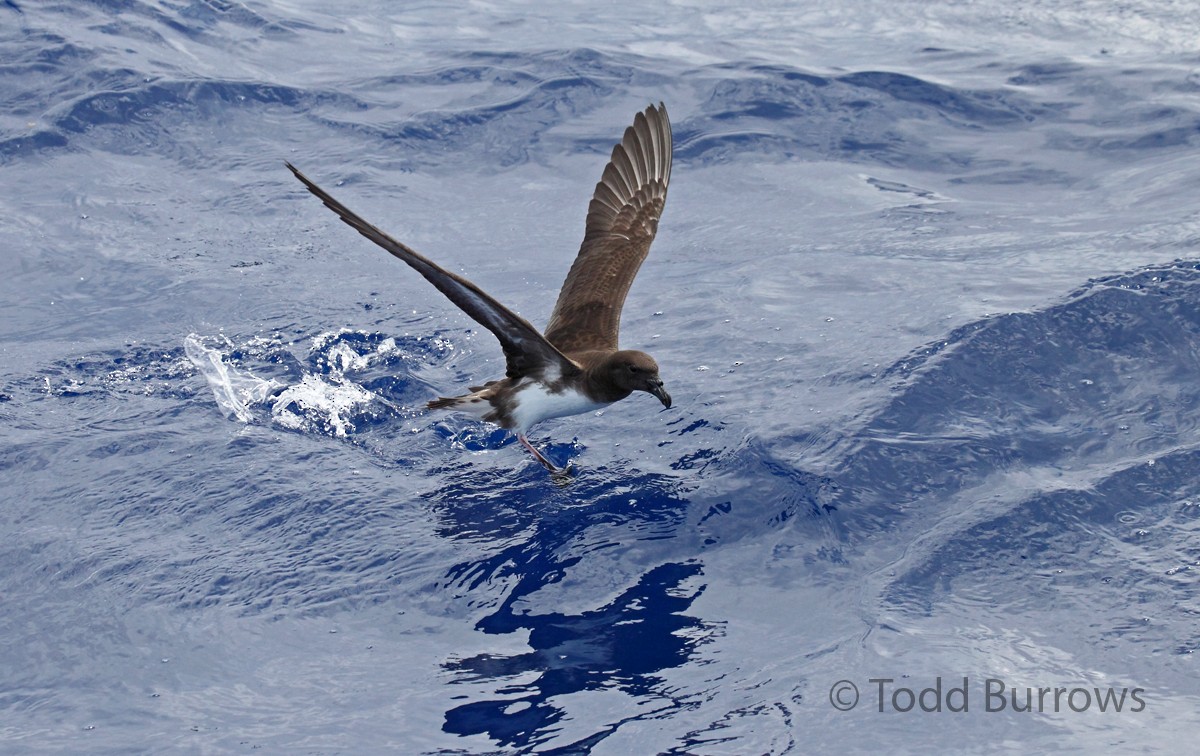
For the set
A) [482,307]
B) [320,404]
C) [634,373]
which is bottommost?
[320,404]

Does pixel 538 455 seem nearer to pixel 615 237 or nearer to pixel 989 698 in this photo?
pixel 615 237

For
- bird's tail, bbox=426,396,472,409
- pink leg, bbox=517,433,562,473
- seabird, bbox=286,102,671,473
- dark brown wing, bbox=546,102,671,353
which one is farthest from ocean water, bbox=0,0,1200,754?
dark brown wing, bbox=546,102,671,353

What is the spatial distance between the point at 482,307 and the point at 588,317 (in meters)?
2.13

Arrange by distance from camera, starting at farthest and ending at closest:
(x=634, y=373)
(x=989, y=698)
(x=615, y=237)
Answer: (x=615, y=237)
(x=634, y=373)
(x=989, y=698)

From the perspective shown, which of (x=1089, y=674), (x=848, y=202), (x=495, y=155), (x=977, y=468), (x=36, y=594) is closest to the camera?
(x=1089, y=674)

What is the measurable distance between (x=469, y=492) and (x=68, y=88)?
794 centimetres

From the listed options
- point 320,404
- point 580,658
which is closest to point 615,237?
point 320,404

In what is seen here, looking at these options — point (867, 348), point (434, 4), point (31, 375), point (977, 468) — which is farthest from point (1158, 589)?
point (434, 4)

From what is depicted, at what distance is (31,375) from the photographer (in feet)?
29.1

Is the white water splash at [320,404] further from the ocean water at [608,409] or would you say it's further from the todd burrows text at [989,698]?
the todd burrows text at [989,698]

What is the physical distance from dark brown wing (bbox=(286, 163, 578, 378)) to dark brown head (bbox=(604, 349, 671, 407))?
24 centimetres

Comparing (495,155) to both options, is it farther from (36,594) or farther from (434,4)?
(36,594)

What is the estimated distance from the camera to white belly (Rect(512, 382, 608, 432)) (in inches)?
319

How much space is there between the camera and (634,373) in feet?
25.6
